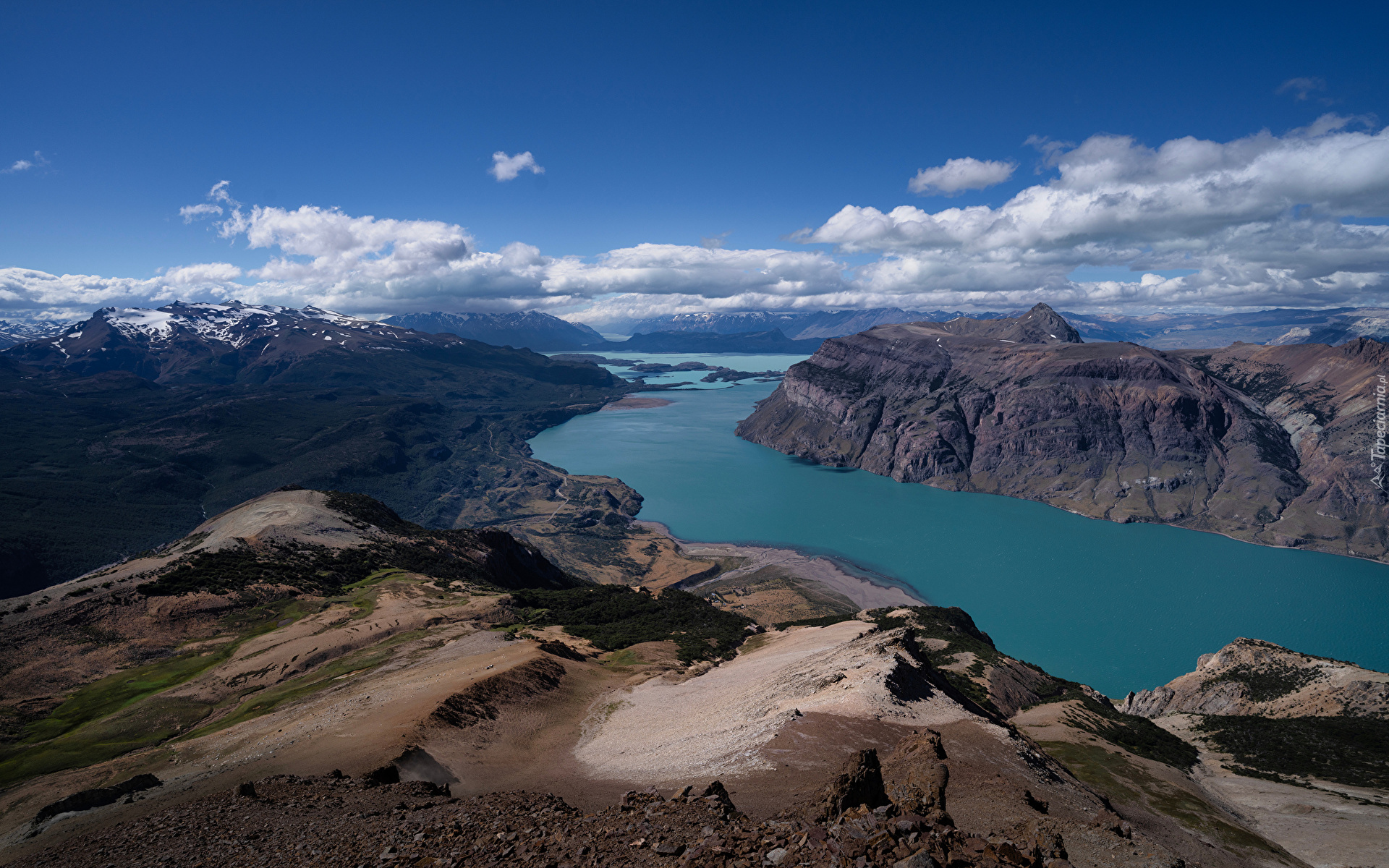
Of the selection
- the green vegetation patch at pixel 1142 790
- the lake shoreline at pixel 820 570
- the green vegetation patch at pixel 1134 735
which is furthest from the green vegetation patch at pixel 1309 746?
the lake shoreline at pixel 820 570

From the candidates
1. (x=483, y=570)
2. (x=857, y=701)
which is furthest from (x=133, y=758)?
(x=483, y=570)

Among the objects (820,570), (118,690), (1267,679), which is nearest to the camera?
(118,690)

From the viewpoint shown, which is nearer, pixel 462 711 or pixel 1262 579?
pixel 462 711

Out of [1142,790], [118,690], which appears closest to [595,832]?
[1142,790]

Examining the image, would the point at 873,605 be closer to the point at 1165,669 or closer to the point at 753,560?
the point at 753,560

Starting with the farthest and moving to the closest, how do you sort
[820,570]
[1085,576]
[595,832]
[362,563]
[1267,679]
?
[1085,576] → [820,570] → [362,563] → [1267,679] → [595,832]

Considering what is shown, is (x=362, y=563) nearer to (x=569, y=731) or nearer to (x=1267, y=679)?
(x=569, y=731)

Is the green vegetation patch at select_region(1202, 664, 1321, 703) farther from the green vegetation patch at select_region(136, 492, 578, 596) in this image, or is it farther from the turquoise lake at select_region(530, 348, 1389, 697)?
the green vegetation patch at select_region(136, 492, 578, 596)
